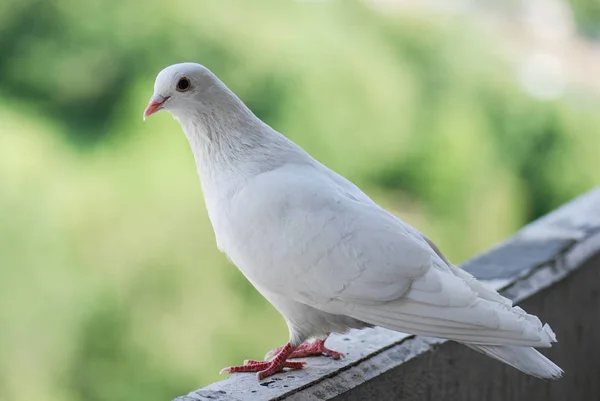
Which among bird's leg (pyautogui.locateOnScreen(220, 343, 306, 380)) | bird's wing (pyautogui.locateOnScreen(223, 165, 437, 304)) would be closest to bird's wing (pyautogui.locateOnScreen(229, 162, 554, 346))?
bird's wing (pyautogui.locateOnScreen(223, 165, 437, 304))

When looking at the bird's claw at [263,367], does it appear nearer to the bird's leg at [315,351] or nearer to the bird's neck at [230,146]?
the bird's leg at [315,351]

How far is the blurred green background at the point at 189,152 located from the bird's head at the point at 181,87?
3610 mm

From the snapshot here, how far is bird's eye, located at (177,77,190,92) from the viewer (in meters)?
1.50

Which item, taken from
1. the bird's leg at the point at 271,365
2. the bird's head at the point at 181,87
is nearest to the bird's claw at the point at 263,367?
the bird's leg at the point at 271,365

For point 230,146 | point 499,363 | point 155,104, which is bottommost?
point 499,363

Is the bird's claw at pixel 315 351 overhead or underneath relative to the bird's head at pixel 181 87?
underneath

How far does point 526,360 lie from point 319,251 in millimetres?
397

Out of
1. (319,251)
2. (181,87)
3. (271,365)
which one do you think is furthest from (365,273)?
(181,87)

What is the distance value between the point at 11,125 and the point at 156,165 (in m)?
0.97

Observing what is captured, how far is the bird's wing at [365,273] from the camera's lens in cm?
140

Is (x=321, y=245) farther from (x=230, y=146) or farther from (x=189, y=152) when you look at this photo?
(x=189, y=152)

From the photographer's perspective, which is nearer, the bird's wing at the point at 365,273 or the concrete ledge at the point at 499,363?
the bird's wing at the point at 365,273

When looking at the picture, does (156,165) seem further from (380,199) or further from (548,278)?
(548,278)

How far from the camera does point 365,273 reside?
1406 mm
